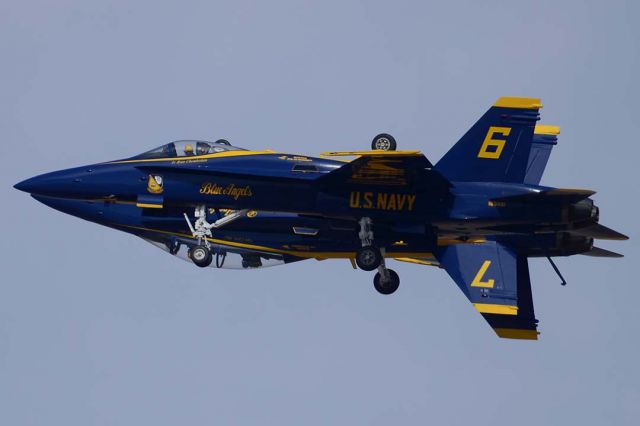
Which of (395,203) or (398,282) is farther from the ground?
(395,203)

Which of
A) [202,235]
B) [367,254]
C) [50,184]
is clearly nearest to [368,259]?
[367,254]

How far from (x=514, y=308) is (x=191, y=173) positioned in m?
8.37

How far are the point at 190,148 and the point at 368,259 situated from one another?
15.6 ft

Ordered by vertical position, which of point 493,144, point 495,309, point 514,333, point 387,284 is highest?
point 493,144

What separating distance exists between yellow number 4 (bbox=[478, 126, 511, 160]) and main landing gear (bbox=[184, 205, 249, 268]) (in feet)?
20.5

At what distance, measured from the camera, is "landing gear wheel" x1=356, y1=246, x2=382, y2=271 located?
34.6 meters

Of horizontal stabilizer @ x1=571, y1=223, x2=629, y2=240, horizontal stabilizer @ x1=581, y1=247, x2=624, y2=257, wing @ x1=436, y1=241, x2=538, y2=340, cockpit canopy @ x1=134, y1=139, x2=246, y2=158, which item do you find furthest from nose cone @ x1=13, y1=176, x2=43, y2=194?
horizontal stabilizer @ x1=581, y1=247, x2=624, y2=257

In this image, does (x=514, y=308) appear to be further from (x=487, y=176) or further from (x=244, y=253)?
(x=244, y=253)

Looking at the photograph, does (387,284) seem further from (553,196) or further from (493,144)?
(553,196)

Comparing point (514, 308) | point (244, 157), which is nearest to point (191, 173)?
point (244, 157)

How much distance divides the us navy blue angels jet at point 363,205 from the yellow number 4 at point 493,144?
31 mm

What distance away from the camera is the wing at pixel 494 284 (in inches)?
1452

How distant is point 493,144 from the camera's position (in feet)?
113

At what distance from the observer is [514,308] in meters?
36.7
